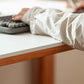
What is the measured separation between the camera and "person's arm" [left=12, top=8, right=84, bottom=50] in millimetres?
743

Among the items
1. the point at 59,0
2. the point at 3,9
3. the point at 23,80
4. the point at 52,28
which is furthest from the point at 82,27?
the point at 3,9

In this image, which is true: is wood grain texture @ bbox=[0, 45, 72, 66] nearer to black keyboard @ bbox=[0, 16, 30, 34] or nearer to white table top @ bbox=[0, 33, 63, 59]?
white table top @ bbox=[0, 33, 63, 59]

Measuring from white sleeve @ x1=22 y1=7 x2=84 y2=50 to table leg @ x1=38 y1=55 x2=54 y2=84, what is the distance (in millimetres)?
137

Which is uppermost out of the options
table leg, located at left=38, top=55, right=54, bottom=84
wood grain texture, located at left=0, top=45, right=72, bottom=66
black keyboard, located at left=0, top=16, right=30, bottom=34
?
black keyboard, located at left=0, top=16, right=30, bottom=34

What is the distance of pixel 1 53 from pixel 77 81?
0.53 meters

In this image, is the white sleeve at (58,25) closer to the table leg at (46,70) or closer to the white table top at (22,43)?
the white table top at (22,43)

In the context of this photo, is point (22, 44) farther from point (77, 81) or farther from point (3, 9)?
point (3, 9)

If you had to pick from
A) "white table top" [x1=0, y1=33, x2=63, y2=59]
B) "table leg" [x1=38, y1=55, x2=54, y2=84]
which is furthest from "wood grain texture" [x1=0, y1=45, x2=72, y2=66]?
"table leg" [x1=38, y1=55, x2=54, y2=84]

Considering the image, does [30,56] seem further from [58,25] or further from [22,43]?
[58,25]

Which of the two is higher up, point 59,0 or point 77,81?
point 59,0

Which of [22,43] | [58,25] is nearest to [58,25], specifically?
[58,25]

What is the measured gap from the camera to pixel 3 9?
239 cm

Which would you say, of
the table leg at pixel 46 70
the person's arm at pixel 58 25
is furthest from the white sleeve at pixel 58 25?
the table leg at pixel 46 70

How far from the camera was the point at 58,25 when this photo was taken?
0.80 metres
